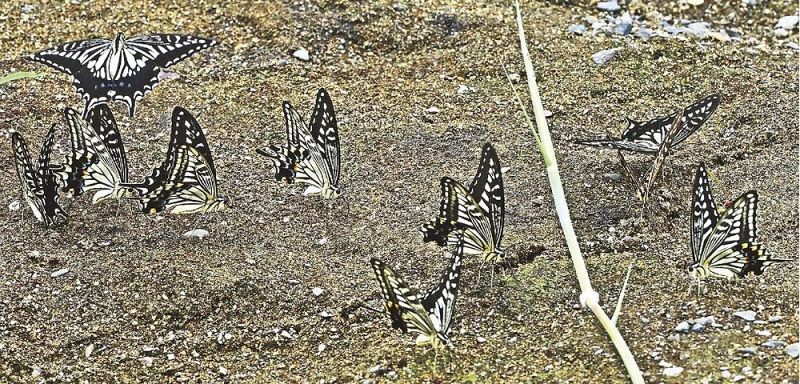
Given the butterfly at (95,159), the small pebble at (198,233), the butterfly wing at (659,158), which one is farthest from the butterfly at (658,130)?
the butterfly at (95,159)

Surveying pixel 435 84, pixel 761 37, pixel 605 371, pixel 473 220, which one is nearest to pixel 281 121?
pixel 435 84

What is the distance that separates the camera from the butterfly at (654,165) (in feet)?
11.3

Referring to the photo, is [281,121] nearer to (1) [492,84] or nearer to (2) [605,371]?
(1) [492,84]

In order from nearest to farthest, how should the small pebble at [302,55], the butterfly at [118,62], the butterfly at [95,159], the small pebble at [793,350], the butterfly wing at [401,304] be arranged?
the butterfly wing at [401,304], the small pebble at [793,350], the butterfly at [95,159], the butterfly at [118,62], the small pebble at [302,55]

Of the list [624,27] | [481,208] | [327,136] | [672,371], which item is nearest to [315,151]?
[327,136]

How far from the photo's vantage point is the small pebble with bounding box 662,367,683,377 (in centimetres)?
309

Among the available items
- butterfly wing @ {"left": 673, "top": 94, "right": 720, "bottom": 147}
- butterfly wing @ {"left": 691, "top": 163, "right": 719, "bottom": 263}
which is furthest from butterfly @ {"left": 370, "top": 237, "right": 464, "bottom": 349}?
butterfly wing @ {"left": 673, "top": 94, "right": 720, "bottom": 147}

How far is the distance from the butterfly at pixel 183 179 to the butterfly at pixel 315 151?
0.75 feet

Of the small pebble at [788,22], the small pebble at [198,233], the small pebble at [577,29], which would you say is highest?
the small pebble at [788,22]

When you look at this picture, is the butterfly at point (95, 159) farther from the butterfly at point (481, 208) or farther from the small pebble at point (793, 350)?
the small pebble at point (793, 350)

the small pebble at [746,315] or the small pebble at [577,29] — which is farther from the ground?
the small pebble at [577,29]

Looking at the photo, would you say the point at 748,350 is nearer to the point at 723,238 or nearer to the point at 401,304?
the point at 723,238

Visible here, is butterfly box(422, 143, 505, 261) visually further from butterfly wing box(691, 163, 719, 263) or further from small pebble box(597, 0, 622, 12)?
small pebble box(597, 0, 622, 12)

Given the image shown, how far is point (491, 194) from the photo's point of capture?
3.44 m
